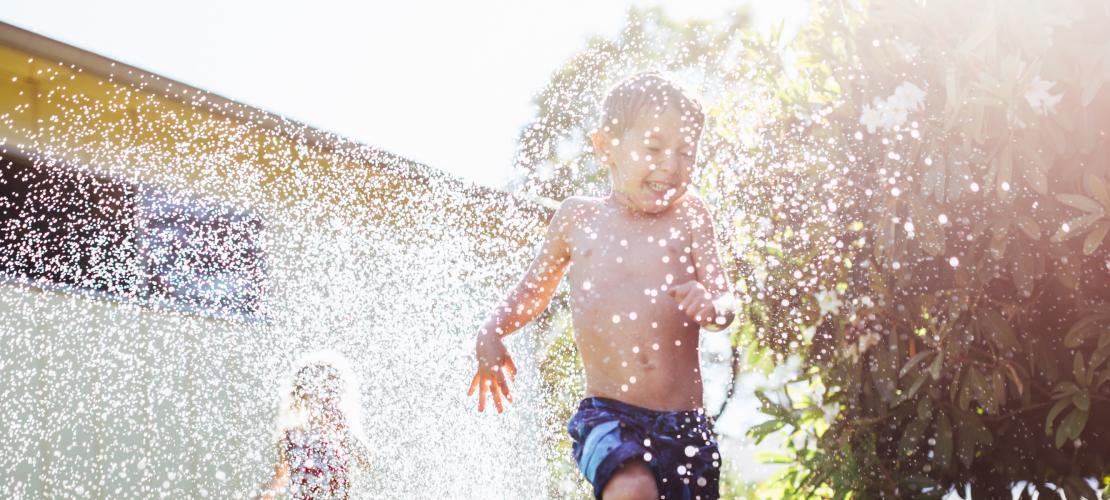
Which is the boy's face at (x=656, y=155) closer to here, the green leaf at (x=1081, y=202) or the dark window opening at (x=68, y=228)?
the green leaf at (x=1081, y=202)

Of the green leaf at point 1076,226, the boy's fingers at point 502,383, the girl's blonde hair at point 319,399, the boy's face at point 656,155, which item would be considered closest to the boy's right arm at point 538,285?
the boy's fingers at point 502,383

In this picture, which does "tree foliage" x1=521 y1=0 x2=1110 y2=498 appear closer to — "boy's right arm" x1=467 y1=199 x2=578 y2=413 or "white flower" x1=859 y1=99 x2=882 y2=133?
"white flower" x1=859 y1=99 x2=882 y2=133

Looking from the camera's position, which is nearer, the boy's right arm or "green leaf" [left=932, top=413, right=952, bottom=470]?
the boy's right arm

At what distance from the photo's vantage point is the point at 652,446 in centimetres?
210

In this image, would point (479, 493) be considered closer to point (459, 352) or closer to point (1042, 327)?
point (459, 352)

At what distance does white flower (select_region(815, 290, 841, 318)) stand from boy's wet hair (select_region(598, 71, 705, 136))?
4.17 ft

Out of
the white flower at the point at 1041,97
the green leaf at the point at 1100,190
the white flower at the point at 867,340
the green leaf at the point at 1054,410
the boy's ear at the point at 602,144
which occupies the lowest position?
the green leaf at the point at 1054,410

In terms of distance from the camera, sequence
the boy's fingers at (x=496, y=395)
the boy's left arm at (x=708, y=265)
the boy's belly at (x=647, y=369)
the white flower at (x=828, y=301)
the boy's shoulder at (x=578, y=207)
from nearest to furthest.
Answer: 1. the boy's left arm at (x=708, y=265)
2. the boy's belly at (x=647, y=369)
3. the boy's fingers at (x=496, y=395)
4. the boy's shoulder at (x=578, y=207)
5. the white flower at (x=828, y=301)

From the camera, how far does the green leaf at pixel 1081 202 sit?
2557mm

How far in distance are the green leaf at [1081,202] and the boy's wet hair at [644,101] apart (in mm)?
1049

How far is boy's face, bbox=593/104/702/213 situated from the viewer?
7.62 feet

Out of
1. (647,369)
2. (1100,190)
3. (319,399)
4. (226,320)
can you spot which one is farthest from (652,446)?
(226,320)

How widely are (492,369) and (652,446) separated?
49 centimetres

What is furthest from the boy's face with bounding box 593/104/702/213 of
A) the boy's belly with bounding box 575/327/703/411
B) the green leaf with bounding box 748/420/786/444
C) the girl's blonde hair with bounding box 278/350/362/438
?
the girl's blonde hair with bounding box 278/350/362/438
